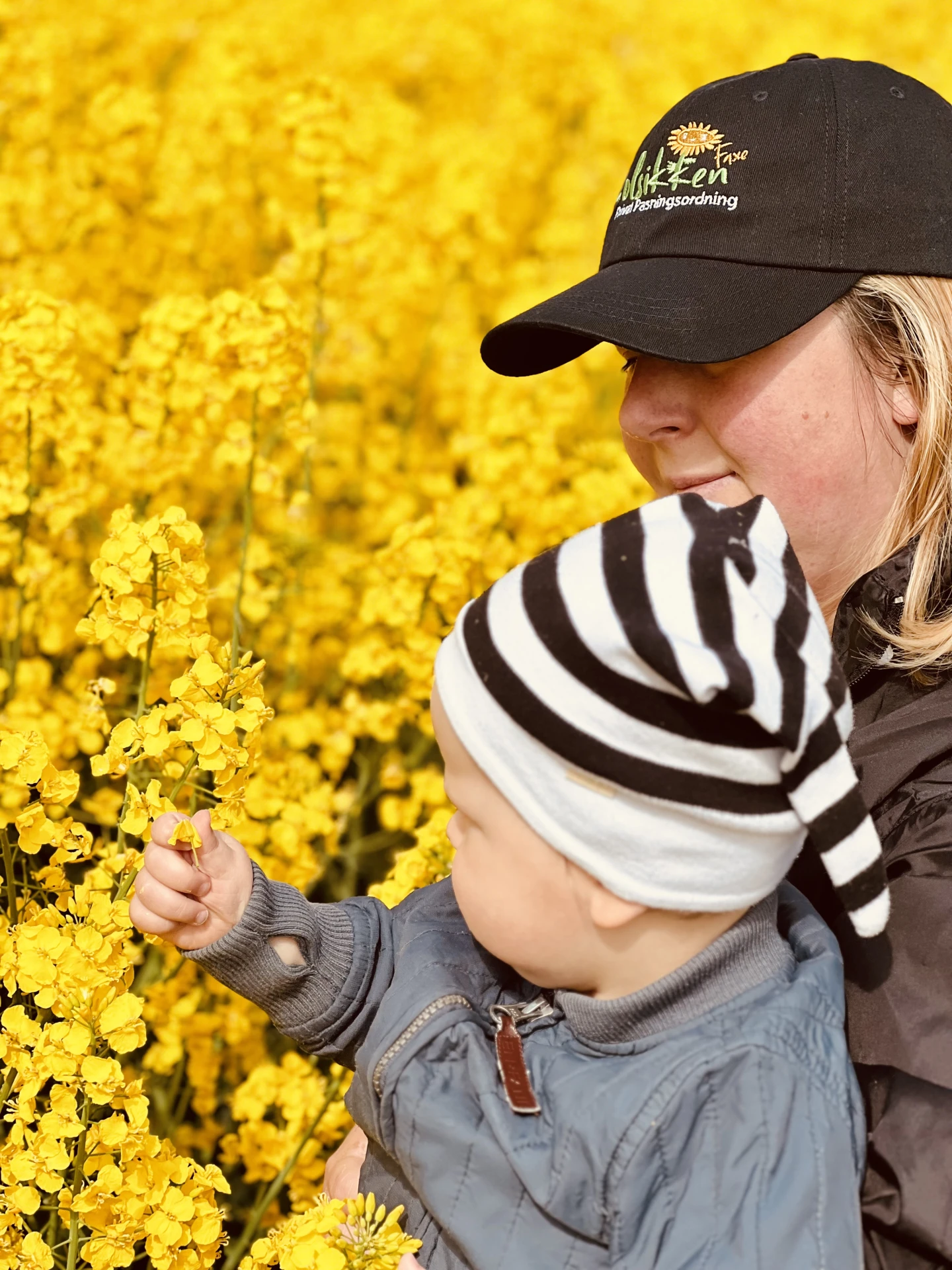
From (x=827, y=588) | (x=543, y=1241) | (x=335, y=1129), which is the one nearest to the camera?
(x=543, y=1241)

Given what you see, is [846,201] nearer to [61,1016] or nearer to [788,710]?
[788,710]

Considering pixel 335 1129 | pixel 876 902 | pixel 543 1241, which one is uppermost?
pixel 876 902

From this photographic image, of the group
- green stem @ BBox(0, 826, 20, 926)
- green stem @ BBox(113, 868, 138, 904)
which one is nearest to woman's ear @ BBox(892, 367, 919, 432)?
green stem @ BBox(113, 868, 138, 904)

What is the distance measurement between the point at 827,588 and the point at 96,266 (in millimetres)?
3008

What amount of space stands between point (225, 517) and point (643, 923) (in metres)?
2.36

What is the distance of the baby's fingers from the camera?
133cm

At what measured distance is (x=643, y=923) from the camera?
1.19 meters

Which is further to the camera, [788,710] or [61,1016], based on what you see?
[61,1016]

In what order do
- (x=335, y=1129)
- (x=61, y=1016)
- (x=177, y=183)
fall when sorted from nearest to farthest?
1. (x=61, y=1016)
2. (x=335, y=1129)
3. (x=177, y=183)

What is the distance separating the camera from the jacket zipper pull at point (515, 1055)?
121 cm

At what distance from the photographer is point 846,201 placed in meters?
1.47

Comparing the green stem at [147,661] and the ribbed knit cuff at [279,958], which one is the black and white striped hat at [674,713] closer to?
the ribbed knit cuff at [279,958]

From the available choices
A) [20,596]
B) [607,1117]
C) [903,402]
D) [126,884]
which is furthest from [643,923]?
[20,596]

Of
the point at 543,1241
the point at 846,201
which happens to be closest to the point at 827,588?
the point at 846,201
